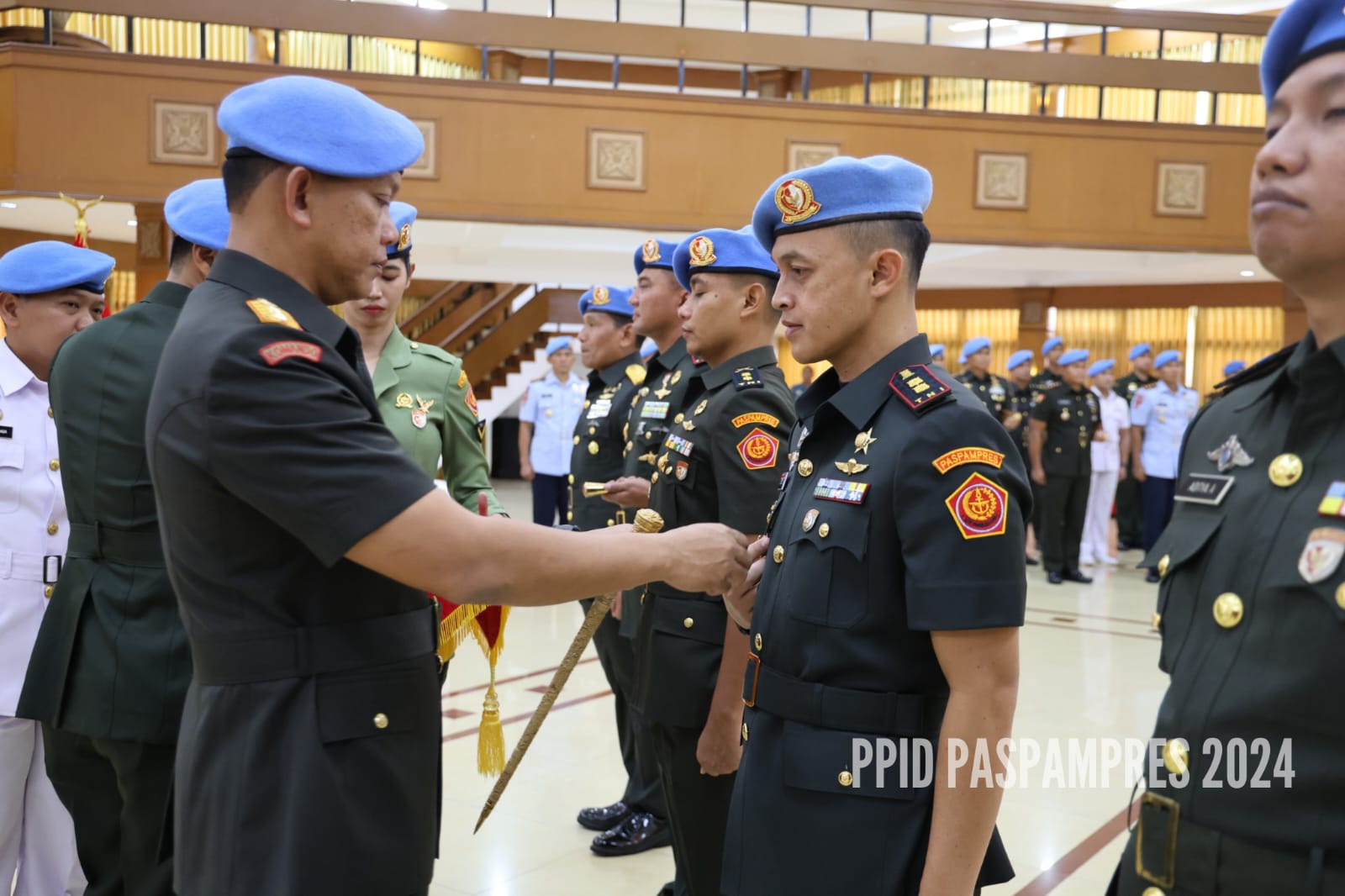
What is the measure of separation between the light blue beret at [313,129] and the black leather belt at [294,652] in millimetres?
566

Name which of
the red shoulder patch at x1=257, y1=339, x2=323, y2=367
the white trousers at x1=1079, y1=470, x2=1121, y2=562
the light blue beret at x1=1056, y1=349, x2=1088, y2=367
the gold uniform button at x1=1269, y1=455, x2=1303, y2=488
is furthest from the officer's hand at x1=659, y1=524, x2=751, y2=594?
the white trousers at x1=1079, y1=470, x2=1121, y2=562

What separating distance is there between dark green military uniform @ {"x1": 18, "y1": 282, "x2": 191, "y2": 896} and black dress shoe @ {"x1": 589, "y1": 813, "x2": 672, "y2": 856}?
1397 mm

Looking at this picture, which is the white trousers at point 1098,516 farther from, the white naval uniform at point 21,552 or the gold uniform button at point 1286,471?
the gold uniform button at point 1286,471

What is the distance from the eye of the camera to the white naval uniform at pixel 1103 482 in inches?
360

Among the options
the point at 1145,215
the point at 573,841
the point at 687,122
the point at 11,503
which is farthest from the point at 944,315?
the point at 11,503

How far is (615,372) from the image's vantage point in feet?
14.7

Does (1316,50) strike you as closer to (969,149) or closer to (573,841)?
(573,841)

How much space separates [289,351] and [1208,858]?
3.56ft

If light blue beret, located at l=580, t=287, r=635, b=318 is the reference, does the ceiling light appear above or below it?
above

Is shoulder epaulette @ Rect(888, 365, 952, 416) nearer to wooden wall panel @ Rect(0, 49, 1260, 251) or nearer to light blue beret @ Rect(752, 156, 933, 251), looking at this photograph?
light blue beret @ Rect(752, 156, 933, 251)

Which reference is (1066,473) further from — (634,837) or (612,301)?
(634,837)

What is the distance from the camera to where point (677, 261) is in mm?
2754

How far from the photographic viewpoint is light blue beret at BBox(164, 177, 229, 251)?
6.59 ft

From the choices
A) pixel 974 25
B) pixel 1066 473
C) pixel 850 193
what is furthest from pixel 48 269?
pixel 974 25
